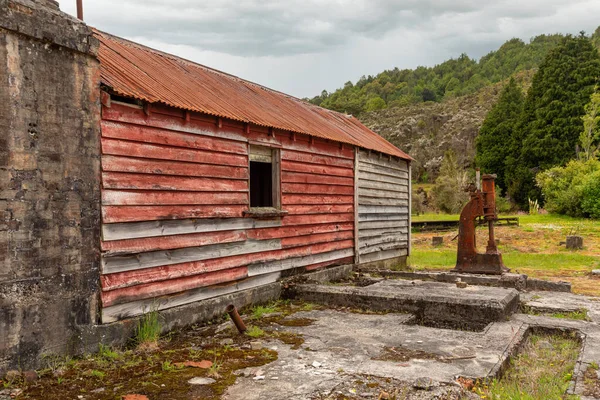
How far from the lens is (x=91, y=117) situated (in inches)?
217

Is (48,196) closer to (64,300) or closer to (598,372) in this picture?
(64,300)

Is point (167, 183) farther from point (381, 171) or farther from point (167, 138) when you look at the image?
point (381, 171)

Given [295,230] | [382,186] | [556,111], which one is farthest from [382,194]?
[556,111]

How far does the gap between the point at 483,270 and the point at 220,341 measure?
284 inches

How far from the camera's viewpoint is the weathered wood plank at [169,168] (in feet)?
19.1

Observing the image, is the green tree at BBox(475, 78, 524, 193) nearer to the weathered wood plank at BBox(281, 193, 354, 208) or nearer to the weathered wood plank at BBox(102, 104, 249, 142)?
the weathered wood plank at BBox(281, 193, 354, 208)

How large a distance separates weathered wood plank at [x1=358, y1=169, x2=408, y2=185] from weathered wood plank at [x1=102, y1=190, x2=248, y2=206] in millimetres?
4713

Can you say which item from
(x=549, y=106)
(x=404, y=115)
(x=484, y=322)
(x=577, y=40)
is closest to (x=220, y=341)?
(x=484, y=322)

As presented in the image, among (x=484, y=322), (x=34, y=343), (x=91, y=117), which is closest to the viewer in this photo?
(x=34, y=343)

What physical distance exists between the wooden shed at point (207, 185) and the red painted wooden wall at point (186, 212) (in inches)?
0.7

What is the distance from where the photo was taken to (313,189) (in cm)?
998

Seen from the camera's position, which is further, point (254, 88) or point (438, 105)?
point (438, 105)

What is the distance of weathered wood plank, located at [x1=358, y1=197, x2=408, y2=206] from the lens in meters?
12.1

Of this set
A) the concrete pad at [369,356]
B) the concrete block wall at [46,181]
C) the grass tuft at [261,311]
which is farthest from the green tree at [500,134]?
the concrete block wall at [46,181]
